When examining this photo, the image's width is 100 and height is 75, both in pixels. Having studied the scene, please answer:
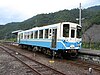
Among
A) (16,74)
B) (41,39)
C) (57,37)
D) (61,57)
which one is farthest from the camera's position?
(41,39)

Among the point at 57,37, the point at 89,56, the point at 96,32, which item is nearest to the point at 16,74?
the point at 57,37

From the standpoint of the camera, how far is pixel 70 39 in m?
17.1

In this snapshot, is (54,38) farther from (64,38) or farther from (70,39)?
(70,39)

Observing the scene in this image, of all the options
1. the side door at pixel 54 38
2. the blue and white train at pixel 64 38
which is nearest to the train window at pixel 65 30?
the blue and white train at pixel 64 38

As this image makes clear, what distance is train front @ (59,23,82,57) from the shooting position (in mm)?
16875

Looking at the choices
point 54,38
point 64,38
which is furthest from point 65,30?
point 54,38

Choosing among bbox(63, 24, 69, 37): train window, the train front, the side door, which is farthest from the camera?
the side door

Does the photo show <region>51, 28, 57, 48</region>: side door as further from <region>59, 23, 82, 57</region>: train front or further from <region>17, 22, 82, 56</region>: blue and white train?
<region>59, 23, 82, 57</region>: train front

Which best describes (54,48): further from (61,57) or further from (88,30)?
(88,30)

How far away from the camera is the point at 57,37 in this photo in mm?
17141

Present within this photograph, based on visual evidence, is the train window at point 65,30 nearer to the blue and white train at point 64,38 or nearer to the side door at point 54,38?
the blue and white train at point 64,38

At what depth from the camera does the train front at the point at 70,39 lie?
16875 mm

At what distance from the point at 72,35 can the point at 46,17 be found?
330 feet

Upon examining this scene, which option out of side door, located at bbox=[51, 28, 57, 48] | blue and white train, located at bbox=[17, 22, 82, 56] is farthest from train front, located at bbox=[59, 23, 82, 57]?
side door, located at bbox=[51, 28, 57, 48]
